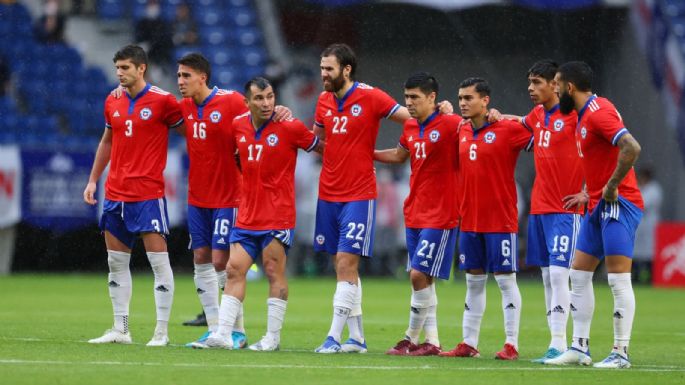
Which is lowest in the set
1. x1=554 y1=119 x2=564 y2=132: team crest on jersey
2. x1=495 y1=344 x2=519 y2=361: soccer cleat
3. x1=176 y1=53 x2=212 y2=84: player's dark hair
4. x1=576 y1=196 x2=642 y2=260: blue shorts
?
x1=495 y1=344 x2=519 y2=361: soccer cleat

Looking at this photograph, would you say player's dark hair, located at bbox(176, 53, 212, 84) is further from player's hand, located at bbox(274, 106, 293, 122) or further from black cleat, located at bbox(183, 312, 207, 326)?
black cleat, located at bbox(183, 312, 207, 326)

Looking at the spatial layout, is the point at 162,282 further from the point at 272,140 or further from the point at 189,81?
the point at 189,81

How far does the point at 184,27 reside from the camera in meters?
27.2

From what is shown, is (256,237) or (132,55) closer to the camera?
(256,237)

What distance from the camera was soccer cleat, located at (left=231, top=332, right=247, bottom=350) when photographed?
11266mm

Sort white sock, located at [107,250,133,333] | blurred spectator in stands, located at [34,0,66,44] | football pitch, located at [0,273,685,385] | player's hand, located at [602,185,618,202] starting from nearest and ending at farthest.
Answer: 1. football pitch, located at [0,273,685,385]
2. player's hand, located at [602,185,618,202]
3. white sock, located at [107,250,133,333]
4. blurred spectator in stands, located at [34,0,66,44]

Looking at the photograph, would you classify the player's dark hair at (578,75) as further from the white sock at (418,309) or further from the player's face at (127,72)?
the player's face at (127,72)

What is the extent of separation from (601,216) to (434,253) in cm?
162

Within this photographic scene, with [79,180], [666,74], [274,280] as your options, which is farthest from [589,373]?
[666,74]

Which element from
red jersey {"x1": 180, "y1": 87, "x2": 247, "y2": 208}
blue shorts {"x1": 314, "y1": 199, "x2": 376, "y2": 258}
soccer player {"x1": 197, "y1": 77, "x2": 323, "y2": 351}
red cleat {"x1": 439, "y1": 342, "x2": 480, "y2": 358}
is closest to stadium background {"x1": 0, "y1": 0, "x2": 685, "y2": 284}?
red jersey {"x1": 180, "y1": 87, "x2": 247, "y2": 208}

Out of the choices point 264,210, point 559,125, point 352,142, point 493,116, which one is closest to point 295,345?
point 264,210

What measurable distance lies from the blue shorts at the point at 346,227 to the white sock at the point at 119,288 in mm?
1754

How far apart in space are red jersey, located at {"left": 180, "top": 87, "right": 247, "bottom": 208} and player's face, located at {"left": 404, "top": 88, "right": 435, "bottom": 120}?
1576 mm

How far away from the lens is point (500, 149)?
1114 centimetres
